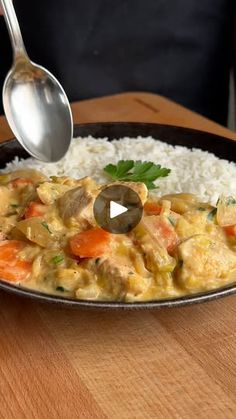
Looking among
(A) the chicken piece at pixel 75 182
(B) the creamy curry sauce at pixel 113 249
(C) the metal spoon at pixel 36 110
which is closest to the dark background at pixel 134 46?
(C) the metal spoon at pixel 36 110

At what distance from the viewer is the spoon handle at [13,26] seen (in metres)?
1.85

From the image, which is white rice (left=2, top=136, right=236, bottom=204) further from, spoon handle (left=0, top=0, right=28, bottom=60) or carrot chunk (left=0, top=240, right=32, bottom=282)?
carrot chunk (left=0, top=240, right=32, bottom=282)

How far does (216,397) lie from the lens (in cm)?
126

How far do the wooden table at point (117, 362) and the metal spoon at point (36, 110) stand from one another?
23.4 inches

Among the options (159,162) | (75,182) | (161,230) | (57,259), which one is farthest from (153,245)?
(159,162)

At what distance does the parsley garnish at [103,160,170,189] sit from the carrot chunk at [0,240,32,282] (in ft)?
1.55

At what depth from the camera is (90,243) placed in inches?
56.1

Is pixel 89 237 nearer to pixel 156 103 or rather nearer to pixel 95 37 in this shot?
pixel 156 103

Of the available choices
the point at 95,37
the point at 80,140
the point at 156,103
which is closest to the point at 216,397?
the point at 80,140

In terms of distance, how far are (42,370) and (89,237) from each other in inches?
11.3

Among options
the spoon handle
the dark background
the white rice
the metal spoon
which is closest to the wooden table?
the white rice

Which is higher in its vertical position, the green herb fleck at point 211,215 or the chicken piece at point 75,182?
the chicken piece at point 75,182

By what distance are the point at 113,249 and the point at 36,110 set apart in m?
0.73

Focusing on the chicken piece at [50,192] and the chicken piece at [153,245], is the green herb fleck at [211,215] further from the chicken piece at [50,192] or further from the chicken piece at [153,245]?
the chicken piece at [50,192]
